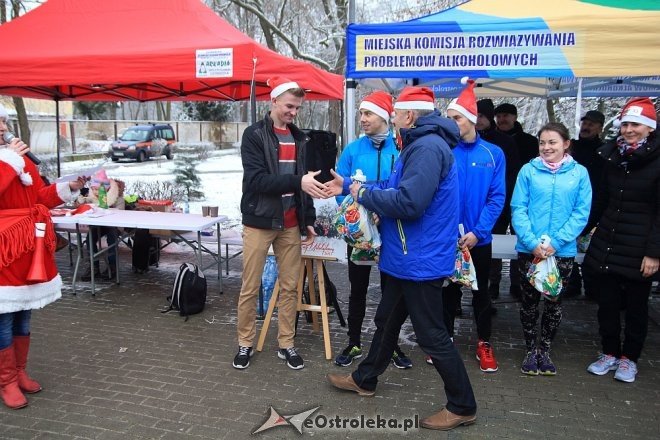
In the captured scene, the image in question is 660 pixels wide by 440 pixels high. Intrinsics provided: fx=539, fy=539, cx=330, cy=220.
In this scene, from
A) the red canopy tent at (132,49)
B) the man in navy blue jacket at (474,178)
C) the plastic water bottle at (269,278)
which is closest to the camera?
the man in navy blue jacket at (474,178)

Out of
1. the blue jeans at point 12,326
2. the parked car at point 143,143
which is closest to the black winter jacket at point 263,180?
the blue jeans at point 12,326

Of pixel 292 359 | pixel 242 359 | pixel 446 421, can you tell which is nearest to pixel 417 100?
pixel 446 421

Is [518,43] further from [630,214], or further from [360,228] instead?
[360,228]

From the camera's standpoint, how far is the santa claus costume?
128 inches

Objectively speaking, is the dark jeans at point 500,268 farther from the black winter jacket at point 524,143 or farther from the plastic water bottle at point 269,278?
the plastic water bottle at point 269,278

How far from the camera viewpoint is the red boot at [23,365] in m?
3.52

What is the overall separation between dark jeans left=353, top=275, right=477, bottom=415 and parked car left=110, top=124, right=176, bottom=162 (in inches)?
923

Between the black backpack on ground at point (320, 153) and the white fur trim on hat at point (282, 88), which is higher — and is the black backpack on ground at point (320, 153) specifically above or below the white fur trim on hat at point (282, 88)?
below

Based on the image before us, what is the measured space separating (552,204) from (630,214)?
0.55 meters

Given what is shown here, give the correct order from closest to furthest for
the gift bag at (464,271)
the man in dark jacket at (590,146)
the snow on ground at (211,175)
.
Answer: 1. the gift bag at (464,271)
2. the man in dark jacket at (590,146)
3. the snow on ground at (211,175)

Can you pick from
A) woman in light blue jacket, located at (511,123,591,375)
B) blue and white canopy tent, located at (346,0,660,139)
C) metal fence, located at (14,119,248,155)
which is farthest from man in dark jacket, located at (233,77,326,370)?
metal fence, located at (14,119,248,155)

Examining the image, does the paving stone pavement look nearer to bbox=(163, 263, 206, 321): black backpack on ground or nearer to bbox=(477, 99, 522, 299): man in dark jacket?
bbox=(163, 263, 206, 321): black backpack on ground

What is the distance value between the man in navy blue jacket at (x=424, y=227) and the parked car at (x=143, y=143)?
23.4m

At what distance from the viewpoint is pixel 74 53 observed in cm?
536
